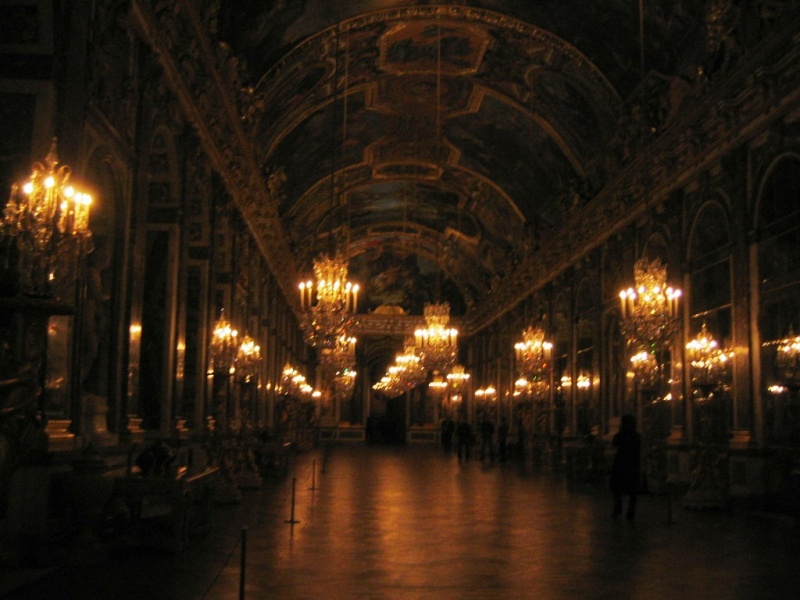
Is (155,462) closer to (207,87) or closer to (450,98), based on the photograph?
(207,87)

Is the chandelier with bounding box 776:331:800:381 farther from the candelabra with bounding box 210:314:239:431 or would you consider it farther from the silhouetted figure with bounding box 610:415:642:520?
the candelabra with bounding box 210:314:239:431

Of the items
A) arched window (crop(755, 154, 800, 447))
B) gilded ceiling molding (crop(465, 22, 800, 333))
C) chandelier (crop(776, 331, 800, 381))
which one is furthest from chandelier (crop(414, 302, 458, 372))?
chandelier (crop(776, 331, 800, 381))

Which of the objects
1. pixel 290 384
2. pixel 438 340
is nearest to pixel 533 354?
pixel 438 340

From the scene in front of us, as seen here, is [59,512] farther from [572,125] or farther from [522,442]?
[522,442]

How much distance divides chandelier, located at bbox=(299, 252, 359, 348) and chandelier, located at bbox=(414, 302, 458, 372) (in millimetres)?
6680

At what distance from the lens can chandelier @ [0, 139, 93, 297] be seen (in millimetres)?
6680

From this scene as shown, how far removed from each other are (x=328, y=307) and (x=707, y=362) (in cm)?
607

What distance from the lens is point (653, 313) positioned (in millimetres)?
14211

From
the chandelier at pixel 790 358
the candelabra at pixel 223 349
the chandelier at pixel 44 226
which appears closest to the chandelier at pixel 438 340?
the candelabra at pixel 223 349

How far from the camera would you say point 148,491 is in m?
8.27

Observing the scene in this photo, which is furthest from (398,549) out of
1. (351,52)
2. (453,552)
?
(351,52)

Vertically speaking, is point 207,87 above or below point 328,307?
above

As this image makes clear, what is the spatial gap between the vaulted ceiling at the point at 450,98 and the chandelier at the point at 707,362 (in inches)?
→ 219

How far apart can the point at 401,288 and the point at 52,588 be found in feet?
139
